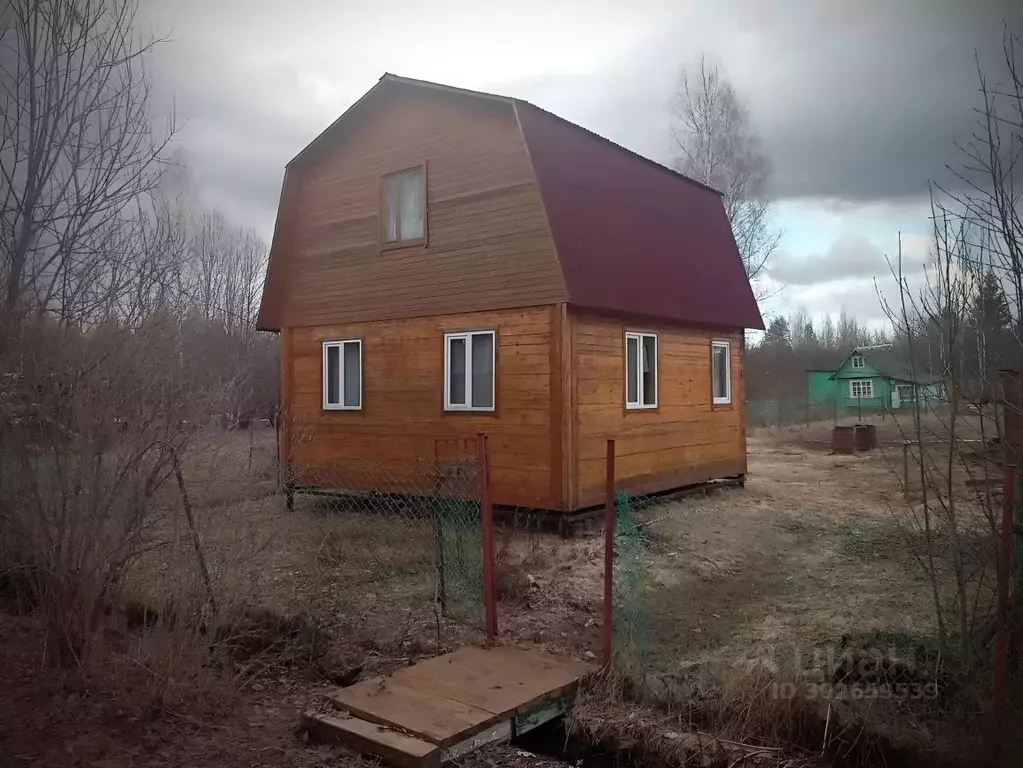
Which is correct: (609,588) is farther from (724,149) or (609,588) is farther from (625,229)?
(724,149)

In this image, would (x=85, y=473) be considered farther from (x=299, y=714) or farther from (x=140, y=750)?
(x=299, y=714)

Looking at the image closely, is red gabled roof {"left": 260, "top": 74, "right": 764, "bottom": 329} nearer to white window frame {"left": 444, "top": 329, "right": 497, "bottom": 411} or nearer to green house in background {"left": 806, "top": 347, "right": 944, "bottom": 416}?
white window frame {"left": 444, "top": 329, "right": 497, "bottom": 411}

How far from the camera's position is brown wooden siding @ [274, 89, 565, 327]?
430 inches

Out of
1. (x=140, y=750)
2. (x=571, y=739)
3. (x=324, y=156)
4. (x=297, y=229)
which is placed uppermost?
(x=324, y=156)

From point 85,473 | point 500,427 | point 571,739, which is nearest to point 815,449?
point 500,427

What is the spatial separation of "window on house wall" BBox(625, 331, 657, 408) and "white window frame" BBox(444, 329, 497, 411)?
2024 millimetres

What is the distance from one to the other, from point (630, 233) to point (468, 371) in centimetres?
339

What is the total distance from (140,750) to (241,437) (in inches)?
75.8

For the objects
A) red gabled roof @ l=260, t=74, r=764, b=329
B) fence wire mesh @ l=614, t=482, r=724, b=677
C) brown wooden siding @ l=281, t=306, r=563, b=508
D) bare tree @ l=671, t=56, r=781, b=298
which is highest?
bare tree @ l=671, t=56, r=781, b=298

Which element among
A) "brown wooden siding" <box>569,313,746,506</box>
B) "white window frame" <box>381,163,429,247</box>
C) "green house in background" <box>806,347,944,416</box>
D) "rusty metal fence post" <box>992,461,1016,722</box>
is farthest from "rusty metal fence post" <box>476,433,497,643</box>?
"green house in background" <box>806,347,944,416</box>

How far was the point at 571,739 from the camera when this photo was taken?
4793mm

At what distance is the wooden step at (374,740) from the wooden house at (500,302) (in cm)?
603

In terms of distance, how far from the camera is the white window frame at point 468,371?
11.2 m

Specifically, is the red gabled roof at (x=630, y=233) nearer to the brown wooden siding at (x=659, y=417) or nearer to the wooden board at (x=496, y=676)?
the brown wooden siding at (x=659, y=417)
